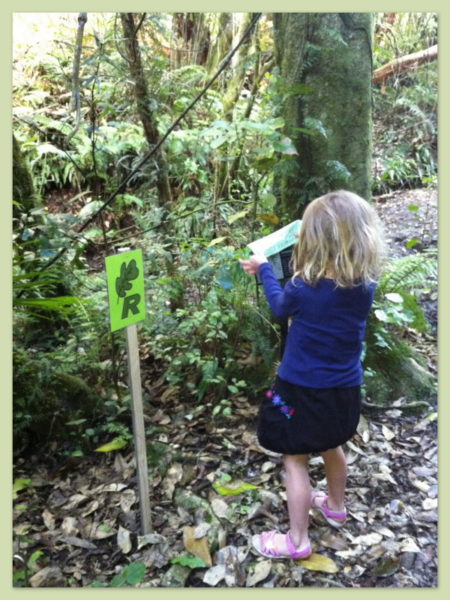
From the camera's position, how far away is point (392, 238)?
4.96m

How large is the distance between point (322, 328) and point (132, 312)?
0.79 m

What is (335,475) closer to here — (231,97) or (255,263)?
(255,263)

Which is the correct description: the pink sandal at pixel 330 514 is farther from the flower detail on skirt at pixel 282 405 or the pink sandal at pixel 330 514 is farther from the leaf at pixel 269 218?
the leaf at pixel 269 218

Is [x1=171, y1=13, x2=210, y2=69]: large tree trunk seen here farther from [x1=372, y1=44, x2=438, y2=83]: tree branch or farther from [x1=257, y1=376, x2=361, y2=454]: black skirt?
[x1=257, y1=376, x2=361, y2=454]: black skirt

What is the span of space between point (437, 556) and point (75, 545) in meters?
1.66

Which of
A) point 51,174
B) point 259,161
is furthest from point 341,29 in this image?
point 51,174

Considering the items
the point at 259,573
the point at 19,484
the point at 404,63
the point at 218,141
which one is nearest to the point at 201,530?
the point at 259,573

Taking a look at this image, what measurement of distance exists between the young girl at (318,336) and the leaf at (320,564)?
32 mm

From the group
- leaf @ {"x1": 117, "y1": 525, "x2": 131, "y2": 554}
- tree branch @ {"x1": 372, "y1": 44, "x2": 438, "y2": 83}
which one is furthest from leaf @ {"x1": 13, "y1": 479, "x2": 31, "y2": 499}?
tree branch @ {"x1": 372, "y1": 44, "x2": 438, "y2": 83}

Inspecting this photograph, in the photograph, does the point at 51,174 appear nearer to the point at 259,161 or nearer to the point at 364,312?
the point at 259,161

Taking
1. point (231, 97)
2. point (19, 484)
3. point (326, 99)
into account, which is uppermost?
point (231, 97)

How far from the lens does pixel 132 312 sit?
217cm

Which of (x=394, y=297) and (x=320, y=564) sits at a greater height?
(x=394, y=297)

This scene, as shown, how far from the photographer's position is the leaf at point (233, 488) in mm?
2546
